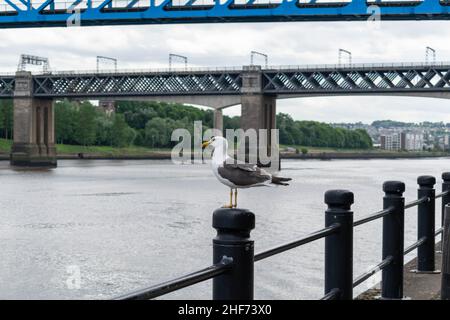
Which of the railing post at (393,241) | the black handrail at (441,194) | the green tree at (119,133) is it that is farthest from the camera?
the green tree at (119,133)

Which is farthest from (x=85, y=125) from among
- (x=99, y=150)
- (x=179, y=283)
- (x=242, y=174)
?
(x=179, y=283)

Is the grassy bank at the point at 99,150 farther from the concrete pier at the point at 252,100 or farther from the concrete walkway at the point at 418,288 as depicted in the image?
the concrete walkway at the point at 418,288

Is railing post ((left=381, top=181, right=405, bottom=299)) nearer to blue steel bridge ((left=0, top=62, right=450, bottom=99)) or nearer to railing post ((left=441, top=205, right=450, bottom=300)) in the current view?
railing post ((left=441, top=205, right=450, bottom=300))

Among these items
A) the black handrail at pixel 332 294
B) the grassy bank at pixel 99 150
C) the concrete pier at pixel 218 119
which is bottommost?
the grassy bank at pixel 99 150

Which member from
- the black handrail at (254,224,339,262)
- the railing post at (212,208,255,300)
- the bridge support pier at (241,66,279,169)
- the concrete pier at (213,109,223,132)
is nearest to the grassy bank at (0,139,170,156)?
the concrete pier at (213,109,223,132)

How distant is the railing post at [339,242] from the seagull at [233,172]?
176 centimetres

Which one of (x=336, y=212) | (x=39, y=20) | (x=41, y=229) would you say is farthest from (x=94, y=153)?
(x=336, y=212)

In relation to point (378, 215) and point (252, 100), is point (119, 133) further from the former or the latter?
point (378, 215)

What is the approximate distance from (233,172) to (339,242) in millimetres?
2169

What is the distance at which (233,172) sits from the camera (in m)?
7.29

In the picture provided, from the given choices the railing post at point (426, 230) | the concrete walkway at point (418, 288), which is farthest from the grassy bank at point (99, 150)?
the concrete walkway at point (418, 288)

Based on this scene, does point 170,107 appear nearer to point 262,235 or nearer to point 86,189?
point 86,189

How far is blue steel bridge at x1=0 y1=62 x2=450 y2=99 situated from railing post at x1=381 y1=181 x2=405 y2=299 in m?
76.6

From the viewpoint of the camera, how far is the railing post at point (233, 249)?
365 centimetres
